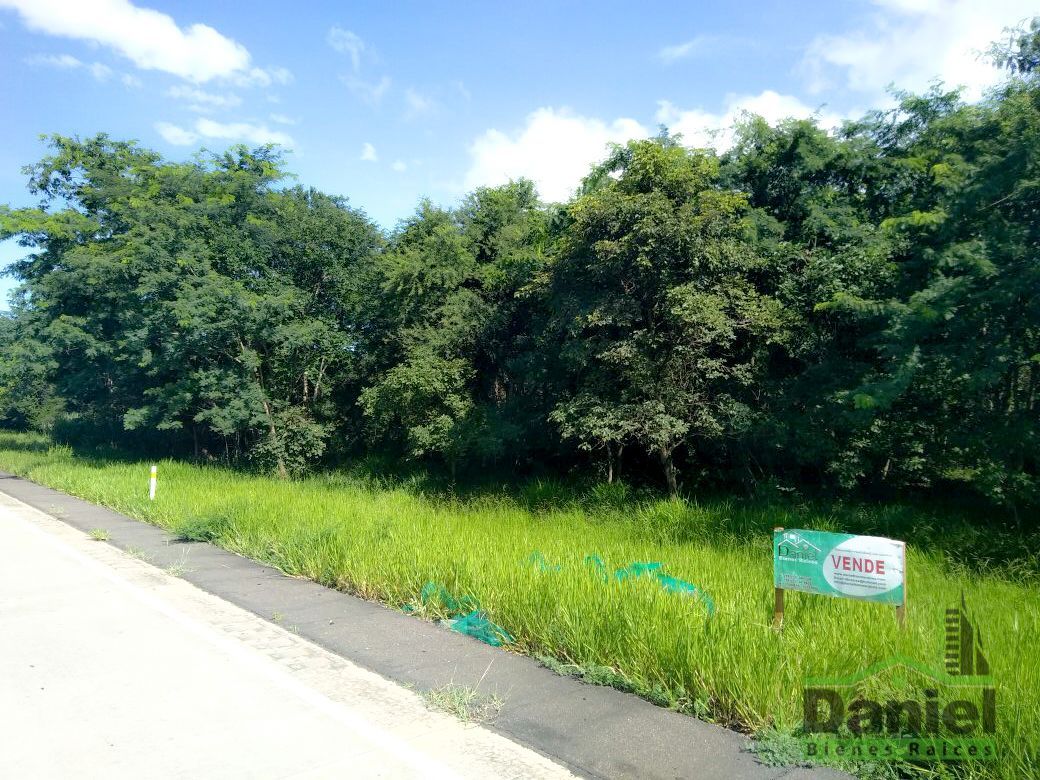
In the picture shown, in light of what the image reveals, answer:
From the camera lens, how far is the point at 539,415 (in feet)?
58.2

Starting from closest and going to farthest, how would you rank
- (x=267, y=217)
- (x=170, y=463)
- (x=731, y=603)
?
(x=731, y=603)
(x=170, y=463)
(x=267, y=217)

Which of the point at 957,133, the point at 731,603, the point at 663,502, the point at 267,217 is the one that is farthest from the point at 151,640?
the point at 267,217

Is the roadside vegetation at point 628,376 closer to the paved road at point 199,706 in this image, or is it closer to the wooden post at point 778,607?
the wooden post at point 778,607

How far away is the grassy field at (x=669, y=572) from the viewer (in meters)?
4.62

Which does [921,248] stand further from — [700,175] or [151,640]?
[151,640]

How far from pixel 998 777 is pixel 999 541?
27.4 ft

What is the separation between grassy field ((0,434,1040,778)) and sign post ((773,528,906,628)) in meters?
0.29

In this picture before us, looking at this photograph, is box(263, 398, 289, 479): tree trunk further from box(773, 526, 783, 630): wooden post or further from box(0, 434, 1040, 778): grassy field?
box(773, 526, 783, 630): wooden post

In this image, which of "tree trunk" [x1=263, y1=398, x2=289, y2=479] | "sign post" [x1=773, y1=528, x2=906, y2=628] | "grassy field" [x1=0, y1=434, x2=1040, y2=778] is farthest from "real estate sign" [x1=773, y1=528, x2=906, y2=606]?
"tree trunk" [x1=263, y1=398, x2=289, y2=479]

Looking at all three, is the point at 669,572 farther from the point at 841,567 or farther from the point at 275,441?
the point at 275,441

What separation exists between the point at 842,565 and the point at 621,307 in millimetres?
9452

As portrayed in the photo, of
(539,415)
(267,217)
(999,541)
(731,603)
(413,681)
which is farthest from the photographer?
(267,217)

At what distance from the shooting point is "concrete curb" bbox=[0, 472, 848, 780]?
13.3 feet

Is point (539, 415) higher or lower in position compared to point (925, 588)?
higher
